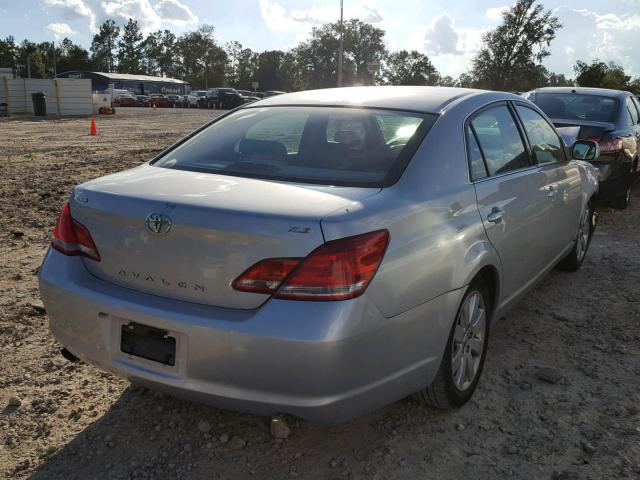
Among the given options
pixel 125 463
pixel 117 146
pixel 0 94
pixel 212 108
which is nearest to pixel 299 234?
pixel 125 463

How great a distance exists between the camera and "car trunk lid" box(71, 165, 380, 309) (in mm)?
2273

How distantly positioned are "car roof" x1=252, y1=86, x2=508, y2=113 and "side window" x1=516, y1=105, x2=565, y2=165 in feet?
0.93

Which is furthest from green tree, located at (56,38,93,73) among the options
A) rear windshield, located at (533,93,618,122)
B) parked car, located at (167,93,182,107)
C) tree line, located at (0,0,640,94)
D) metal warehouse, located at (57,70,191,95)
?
rear windshield, located at (533,93,618,122)

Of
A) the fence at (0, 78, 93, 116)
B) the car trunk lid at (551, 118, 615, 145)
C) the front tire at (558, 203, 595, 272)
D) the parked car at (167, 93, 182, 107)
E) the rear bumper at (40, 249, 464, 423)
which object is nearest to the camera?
the rear bumper at (40, 249, 464, 423)

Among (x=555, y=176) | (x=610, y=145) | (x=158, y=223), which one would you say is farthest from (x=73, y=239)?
(x=610, y=145)

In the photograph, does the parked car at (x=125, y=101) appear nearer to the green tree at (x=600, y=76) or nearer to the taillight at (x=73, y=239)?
the green tree at (x=600, y=76)

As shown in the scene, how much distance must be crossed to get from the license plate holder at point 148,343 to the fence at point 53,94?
31.4 metres

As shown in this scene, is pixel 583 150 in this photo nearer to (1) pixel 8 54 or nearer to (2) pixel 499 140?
(2) pixel 499 140

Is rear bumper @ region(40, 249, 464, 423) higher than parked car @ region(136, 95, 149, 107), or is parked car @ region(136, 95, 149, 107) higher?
rear bumper @ region(40, 249, 464, 423)

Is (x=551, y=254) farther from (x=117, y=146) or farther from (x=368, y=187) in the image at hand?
(x=117, y=146)

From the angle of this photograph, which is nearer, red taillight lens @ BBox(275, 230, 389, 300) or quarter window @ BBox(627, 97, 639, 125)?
red taillight lens @ BBox(275, 230, 389, 300)

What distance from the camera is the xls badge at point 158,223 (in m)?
2.39

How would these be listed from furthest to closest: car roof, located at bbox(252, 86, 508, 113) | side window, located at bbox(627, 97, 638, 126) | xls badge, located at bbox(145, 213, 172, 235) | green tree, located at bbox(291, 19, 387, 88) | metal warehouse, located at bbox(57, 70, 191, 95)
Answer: green tree, located at bbox(291, 19, 387, 88)
metal warehouse, located at bbox(57, 70, 191, 95)
side window, located at bbox(627, 97, 638, 126)
car roof, located at bbox(252, 86, 508, 113)
xls badge, located at bbox(145, 213, 172, 235)

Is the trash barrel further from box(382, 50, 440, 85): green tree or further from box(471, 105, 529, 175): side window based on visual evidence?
box(382, 50, 440, 85): green tree
